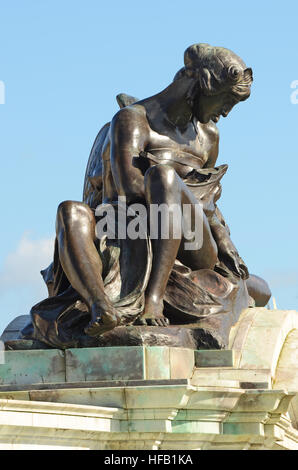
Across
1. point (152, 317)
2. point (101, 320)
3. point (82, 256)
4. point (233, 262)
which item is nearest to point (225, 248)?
point (233, 262)

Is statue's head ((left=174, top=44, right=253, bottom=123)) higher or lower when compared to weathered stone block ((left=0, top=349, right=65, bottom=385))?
higher

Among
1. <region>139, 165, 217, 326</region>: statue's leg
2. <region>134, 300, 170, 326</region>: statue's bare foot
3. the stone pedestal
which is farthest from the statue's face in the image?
the stone pedestal

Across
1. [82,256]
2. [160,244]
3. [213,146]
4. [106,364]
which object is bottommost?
[106,364]

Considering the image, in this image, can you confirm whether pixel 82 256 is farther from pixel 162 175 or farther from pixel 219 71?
pixel 219 71

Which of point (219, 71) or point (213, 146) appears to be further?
point (213, 146)

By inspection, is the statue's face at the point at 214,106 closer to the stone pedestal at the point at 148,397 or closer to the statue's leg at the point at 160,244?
the statue's leg at the point at 160,244

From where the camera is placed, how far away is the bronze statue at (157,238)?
932 cm

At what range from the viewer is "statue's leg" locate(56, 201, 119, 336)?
9062 mm

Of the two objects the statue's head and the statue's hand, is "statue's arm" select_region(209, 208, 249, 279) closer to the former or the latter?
the statue's hand

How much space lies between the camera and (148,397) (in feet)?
27.9

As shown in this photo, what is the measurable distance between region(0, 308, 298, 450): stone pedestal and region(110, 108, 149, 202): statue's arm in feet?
5.17

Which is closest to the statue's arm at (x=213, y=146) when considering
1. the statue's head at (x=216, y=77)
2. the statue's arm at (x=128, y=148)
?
the statue's head at (x=216, y=77)

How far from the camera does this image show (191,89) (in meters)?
10.3

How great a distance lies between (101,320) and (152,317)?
0.53 metres
